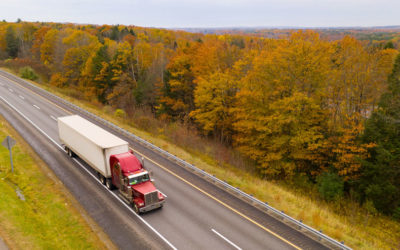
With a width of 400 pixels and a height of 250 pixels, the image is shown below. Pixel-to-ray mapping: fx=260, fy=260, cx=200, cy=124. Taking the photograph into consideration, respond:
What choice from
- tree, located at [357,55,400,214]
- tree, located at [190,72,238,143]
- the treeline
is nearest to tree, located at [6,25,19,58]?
the treeline

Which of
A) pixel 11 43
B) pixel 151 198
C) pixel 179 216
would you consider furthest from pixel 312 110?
pixel 11 43

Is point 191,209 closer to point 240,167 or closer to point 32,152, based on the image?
point 240,167

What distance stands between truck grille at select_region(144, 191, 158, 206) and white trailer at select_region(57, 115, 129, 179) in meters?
3.73

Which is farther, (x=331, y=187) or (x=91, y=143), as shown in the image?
(x=331, y=187)

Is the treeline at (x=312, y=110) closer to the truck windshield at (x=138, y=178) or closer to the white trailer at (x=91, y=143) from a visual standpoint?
the truck windshield at (x=138, y=178)

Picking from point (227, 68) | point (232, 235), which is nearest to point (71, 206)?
point (232, 235)

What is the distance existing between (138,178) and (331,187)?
51.3 feet

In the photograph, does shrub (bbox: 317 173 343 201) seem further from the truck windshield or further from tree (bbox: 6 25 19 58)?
tree (bbox: 6 25 19 58)

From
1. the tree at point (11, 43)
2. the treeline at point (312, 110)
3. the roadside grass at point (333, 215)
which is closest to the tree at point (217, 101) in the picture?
the treeline at point (312, 110)

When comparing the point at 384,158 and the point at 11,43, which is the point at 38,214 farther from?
the point at 11,43

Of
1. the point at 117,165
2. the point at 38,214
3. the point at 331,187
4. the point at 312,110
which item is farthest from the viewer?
the point at 312,110

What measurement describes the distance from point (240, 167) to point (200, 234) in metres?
13.9

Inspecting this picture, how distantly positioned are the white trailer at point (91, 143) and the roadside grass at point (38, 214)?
95.1 inches

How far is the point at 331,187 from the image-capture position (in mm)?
21125
